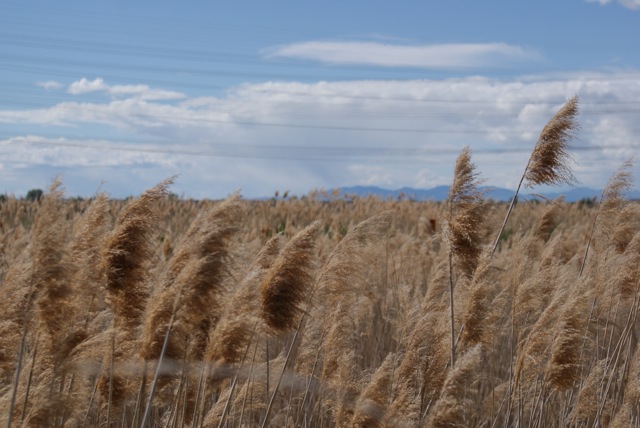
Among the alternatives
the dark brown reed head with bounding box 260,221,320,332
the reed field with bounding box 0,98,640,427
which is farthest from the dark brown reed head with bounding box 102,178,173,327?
the dark brown reed head with bounding box 260,221,320,332

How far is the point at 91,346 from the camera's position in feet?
12.0

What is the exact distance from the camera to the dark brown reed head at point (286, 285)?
11.9 feet

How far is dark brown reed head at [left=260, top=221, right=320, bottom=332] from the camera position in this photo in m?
3.63

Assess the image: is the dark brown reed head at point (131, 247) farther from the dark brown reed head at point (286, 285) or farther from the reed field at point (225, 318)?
the dark brown reed head at point (286, 285)

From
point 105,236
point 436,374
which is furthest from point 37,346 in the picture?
point 436,374

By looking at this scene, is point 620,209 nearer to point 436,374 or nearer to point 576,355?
point 576,355

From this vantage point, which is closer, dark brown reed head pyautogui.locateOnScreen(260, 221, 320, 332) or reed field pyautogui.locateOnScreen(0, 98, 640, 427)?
reed field pyautogui.locateOnScreen(0, 98, 640, 427)

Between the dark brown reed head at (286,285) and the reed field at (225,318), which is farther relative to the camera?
the dark brown reed head at (286,285)

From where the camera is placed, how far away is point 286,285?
3633mm

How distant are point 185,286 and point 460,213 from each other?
1711mm

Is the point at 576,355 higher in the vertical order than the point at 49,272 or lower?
lower

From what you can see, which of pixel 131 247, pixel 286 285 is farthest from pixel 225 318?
Answer: pixel 131 247

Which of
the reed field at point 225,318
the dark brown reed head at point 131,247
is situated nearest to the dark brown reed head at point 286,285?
the reed field at point 225,318

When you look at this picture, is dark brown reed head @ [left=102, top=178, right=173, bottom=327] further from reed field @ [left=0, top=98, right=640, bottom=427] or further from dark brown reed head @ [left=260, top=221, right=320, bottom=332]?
dark brown reed head @ [left=260, top=221, right=320, bottom=332]
